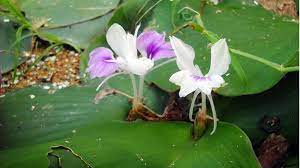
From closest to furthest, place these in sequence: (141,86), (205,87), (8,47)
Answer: (205,87)
(141,86)
(8,47)

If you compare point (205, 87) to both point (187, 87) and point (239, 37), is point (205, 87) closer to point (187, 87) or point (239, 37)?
point (187, 87)

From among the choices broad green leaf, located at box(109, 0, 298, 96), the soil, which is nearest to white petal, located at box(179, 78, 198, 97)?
broad green leaf, located at box(109, 0, 298, 96)

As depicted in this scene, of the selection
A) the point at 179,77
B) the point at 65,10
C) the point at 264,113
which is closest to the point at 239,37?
the point at 264,113

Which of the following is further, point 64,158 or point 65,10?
point 65,10

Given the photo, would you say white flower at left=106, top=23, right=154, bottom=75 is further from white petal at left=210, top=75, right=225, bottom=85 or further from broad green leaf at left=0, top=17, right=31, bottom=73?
broad green leaf at left=0, top=17, right=31, bottom=73

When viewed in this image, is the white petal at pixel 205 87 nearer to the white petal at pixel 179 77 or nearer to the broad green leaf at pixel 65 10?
the white petal at pixel 179 77

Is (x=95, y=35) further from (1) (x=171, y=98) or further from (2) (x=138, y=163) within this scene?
(2) (x=138, y=163)

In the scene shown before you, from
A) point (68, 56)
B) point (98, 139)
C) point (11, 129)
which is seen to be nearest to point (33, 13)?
point (68, 56)
